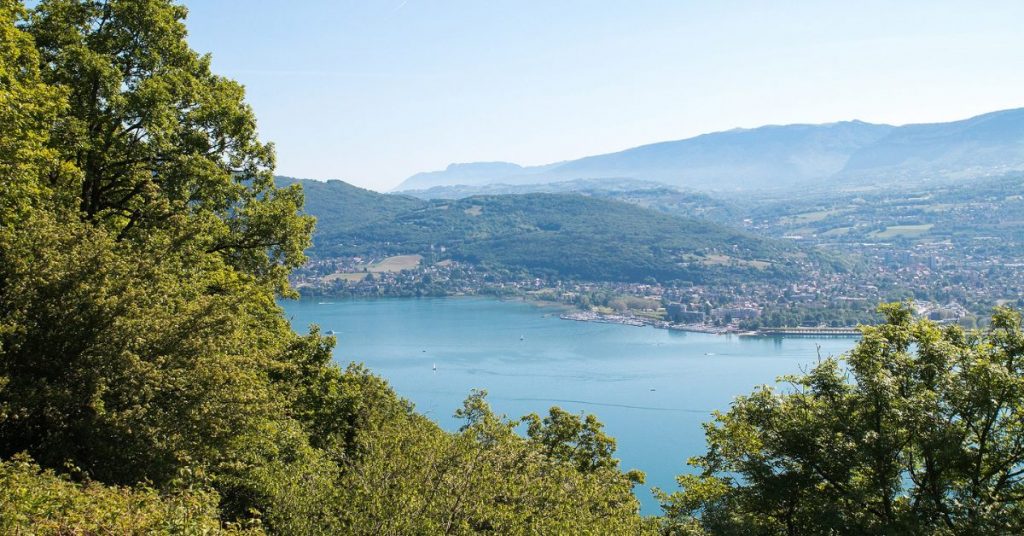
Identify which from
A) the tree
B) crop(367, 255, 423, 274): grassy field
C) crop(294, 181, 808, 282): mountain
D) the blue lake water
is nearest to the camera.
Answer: the tree

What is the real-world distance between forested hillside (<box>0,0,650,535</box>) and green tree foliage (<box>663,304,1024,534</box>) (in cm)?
210

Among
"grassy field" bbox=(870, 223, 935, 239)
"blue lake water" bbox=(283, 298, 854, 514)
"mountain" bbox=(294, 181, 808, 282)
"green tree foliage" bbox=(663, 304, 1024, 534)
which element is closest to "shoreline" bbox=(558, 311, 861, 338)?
"blue lake water" bbox=(283, 298, 854, 514)

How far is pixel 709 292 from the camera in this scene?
112375 millimetres

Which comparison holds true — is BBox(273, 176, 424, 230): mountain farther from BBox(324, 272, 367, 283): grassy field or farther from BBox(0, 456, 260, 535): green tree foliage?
BBox(0, 456, 260, 535): green tree foliage

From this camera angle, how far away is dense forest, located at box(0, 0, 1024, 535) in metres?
6.72

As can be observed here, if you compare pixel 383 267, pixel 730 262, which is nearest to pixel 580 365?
pixel 730 262

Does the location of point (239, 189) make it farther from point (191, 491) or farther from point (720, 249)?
point (720, 249)

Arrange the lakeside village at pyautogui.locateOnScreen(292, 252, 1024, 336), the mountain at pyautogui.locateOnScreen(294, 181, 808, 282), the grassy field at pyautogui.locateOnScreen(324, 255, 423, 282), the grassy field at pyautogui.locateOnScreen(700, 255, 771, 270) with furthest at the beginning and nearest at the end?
the mountain at pyautogui.locateOnScreen(294, 181, 808, 282), the grassy field at pyautogui.locateOnScreen(700, 255, 771, 270), the grassy field at pyautogui.locateOnScreen(324, 255, 423, 282), the lakeside village at pyautogui.locateOnScreen(292, 252, 1024, 336)

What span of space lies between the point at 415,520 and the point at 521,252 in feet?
456

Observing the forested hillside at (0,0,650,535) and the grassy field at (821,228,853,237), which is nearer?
the forested hillside at (0,0,650,535)

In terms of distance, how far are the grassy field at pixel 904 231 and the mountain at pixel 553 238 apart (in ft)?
109

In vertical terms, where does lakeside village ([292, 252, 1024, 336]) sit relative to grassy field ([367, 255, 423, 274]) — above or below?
below

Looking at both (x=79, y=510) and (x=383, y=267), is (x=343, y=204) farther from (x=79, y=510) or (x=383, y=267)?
(x=79, y=510)

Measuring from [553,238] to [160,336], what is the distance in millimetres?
148394
